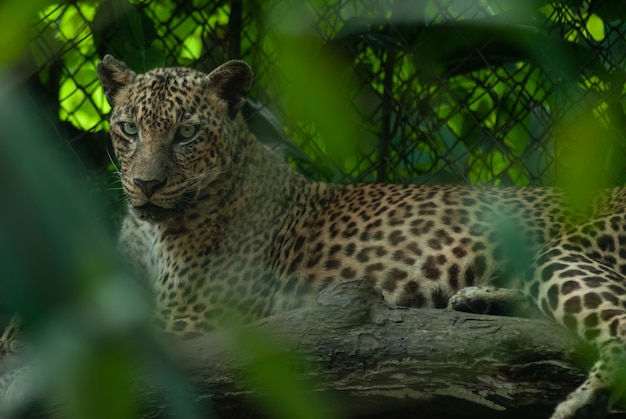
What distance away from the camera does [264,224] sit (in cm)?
523

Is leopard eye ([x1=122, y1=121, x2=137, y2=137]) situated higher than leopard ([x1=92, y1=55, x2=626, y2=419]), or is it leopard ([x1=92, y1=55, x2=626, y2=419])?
leopard eye ([x1=122, y1=121, x2=137, y2=137])

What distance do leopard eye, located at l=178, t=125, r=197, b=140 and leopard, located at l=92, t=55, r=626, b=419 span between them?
0.01 meters

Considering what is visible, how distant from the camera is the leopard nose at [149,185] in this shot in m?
4.61

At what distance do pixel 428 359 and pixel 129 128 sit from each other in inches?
86.8

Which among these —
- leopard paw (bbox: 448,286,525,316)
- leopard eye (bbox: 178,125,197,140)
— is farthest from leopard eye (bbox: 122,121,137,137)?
leopard paw (bbox: 448,286,525,316)

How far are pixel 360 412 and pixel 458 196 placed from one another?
190 cm

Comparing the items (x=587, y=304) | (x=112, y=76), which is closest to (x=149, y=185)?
(x=112, y=76)

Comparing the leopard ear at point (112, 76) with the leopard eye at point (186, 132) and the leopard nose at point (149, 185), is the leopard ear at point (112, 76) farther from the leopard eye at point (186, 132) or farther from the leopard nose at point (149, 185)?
the leopard nose at point (149, 185)

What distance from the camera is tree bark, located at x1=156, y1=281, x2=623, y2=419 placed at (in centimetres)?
347

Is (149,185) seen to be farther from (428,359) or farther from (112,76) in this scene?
(428,359)

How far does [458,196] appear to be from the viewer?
16.7 feet

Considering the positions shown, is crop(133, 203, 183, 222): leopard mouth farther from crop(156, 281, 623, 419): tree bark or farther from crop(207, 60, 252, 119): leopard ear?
crop(156, 281, 623, 419): tree bark

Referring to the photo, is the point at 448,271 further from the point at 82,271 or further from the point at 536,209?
the point at 82,271

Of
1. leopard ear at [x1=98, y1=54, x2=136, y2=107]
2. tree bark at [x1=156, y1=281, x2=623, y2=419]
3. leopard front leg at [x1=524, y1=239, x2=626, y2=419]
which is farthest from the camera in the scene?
leopard ear at [x1=98, y1=54, x2=136, y2=107]
